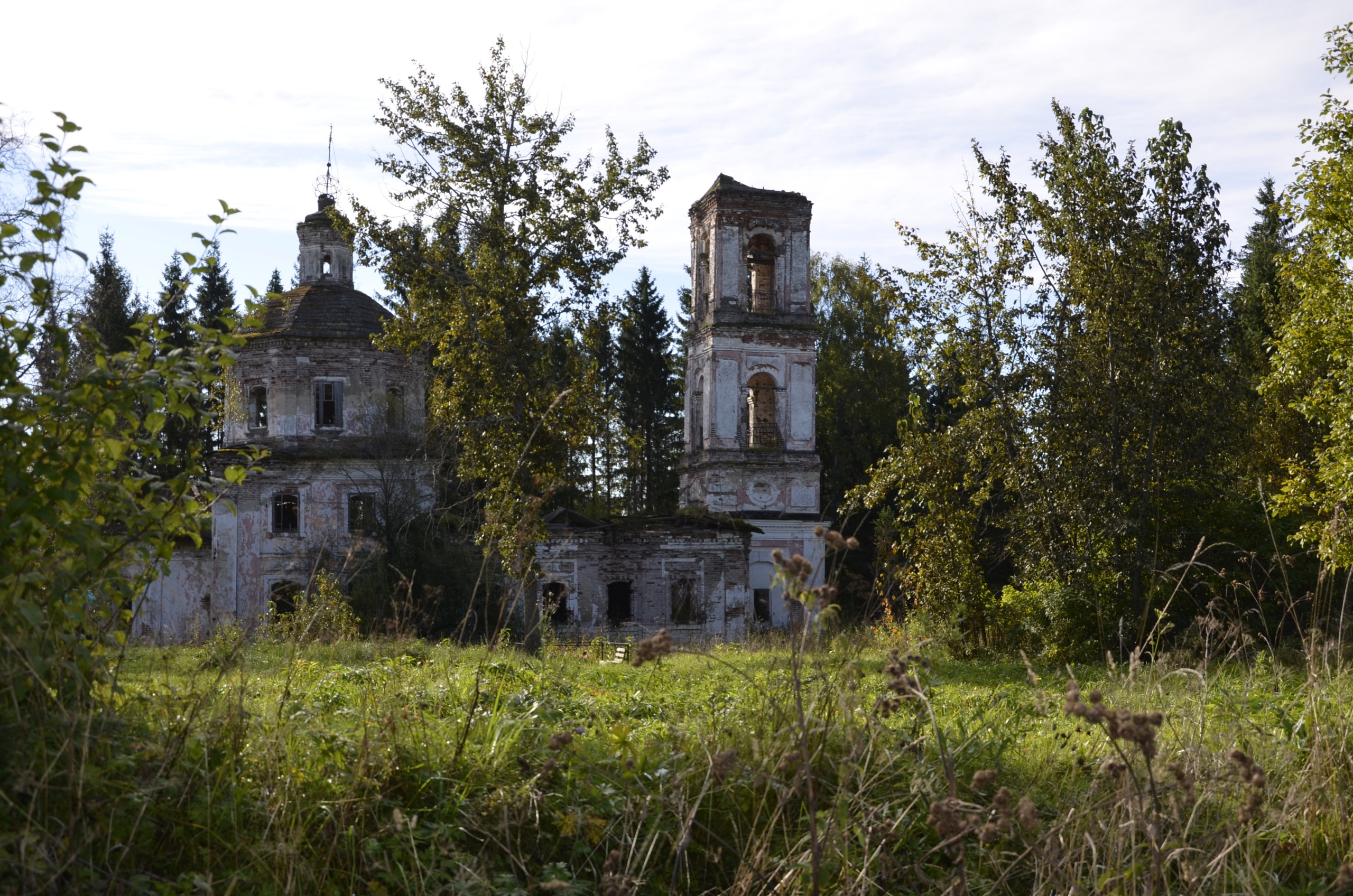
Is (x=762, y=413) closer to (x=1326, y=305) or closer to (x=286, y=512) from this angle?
(x=286, y=512)

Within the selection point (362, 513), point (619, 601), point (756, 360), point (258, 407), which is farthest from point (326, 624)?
point (258, 407)

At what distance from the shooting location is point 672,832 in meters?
4.54

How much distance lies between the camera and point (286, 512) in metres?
29.4

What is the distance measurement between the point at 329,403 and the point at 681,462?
973cm

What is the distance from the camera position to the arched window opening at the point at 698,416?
30.1 m

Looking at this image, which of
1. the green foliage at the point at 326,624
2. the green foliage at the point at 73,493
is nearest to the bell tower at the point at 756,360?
the green foliage at the point at 326,624

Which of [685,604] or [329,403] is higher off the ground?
[329,403]

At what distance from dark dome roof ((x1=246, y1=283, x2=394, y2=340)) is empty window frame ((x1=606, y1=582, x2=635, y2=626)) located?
9.52 meters

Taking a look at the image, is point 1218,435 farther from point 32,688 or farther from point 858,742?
point 32,688

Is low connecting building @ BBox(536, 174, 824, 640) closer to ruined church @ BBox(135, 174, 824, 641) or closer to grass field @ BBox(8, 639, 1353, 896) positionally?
ruined church @ BBox(135, 174, 824, 641)

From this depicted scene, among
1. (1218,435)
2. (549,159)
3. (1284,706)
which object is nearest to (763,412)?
(549,159)

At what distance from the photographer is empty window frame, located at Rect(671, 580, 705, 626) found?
28156 mm

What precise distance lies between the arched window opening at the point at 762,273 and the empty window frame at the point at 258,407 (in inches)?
526

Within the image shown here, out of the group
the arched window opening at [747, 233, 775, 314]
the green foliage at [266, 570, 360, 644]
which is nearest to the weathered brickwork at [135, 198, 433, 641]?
the arched window opening at [747, 233, 775, 314]
